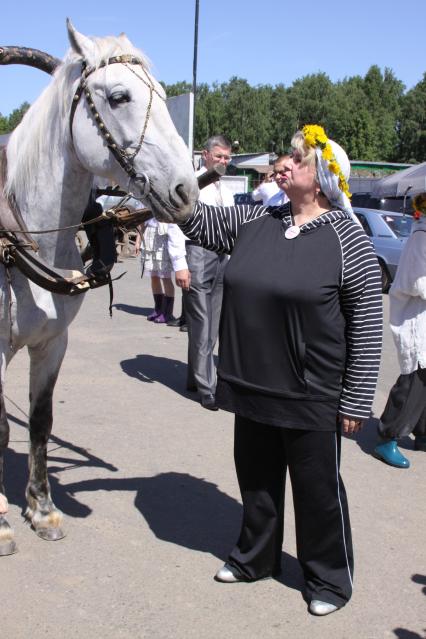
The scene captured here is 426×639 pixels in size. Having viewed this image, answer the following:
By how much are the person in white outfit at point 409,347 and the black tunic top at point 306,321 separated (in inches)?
87.2

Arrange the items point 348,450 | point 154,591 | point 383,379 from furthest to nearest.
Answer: point 383,379 < point 348,450 < point 154,591

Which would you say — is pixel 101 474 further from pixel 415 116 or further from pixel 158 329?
pixel 415 116

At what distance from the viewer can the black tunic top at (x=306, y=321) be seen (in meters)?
3.20

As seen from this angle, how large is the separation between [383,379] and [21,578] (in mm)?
5221

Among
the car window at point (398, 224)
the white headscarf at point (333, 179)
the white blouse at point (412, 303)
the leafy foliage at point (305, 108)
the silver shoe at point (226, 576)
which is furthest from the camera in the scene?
the leafy foliage at point (305, 108)

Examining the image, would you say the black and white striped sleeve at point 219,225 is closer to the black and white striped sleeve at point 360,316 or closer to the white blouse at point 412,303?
the black and white striped sleeve at point 360,316

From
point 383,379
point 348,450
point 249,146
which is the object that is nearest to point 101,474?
point 348,450

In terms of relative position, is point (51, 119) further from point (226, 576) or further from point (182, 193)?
point (226, 576)

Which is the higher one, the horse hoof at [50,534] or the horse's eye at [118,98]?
the horse's eye at [118,98]

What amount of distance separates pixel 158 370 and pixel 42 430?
380 cm

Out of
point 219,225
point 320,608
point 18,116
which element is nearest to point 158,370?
point 219,225

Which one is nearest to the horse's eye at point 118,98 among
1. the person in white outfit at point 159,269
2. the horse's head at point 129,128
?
the horse's head at point 129,128

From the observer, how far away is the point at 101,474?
4.96m

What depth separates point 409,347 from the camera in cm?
548
